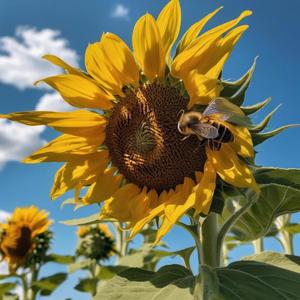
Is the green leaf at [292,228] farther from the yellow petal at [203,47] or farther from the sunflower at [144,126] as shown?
the yellow petal at [203,47]

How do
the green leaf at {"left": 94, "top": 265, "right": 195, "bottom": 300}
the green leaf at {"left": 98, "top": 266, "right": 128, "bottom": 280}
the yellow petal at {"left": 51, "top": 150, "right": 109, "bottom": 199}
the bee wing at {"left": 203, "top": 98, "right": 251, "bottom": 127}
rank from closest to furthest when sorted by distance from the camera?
the bee wing at {"left": 203, "top": 98, "right": 251, "bottom": 127}, the green leaf at {"left": 94, "top": 265, "right": 195, "bottom": 300}, the yellow petal at {"left": 51, "top": 150, "right": 109, "bottom": 199}, the green leaf at {"left": 98, "top": 266, "right": 128, "bottom": 280}

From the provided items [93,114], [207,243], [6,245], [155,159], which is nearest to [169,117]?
[155,159]

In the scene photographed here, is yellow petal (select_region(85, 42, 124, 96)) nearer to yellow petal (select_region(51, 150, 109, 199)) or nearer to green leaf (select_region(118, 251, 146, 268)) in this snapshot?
yellow petal (select_region(51, 150, 109, 199))

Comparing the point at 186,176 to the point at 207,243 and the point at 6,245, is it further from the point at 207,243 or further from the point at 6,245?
the point at 6,245

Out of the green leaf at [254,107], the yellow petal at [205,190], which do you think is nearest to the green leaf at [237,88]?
the green leaf at [254,107]

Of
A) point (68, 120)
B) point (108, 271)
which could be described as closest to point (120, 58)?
point (68, 120)

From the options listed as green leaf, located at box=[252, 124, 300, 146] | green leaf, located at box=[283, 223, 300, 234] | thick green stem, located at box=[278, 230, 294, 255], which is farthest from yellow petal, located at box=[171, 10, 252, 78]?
thick green stem, located at box=[278, 230, 294, 255]
